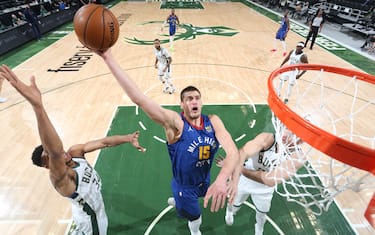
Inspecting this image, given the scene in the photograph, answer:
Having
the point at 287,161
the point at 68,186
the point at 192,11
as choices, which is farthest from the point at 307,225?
the point at 192,11

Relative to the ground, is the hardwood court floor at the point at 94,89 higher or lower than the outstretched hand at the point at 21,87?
lower

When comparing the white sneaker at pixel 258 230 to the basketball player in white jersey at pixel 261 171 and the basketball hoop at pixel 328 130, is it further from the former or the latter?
the basketball hoop at pixel 328 130

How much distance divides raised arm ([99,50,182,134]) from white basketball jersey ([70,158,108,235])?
1.19 m

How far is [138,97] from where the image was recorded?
6.69ft

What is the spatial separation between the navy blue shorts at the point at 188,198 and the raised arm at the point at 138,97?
88cm

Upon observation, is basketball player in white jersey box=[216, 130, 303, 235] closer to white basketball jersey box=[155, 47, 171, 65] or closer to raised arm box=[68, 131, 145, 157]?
raised arm box=[68, 131, 145, 157]

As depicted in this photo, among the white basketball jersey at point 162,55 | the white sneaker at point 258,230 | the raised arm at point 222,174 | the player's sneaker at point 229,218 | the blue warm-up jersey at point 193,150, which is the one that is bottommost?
the player's sneaker at point 229,218

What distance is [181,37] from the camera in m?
13.9

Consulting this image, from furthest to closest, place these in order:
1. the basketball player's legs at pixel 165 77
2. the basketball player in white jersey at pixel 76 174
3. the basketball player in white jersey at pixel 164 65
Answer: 1. the basketball player's legs at pixel 165 77
2. the basketball player in white jersey at pixel 164 65
3. the basketball player in white jersey at pixel 76 174

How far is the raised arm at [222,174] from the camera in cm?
181

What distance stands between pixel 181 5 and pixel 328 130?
22587 mm

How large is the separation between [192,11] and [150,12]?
11.6 ft

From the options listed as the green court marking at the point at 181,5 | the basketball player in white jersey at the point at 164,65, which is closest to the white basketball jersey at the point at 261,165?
the basketball player in white jersey at the point at 164,65

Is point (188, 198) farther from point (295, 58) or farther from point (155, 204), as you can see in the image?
point (295, 58)
